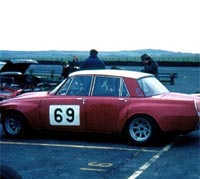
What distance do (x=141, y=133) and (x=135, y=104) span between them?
21.6 inches

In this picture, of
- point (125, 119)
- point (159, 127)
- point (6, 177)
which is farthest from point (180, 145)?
point (6, 177)

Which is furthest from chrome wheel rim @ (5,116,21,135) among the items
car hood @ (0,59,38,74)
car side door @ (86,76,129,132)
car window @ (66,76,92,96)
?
car hood @ (0,59,38,74)

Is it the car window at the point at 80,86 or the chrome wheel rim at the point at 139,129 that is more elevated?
the car window at the point at 80,86

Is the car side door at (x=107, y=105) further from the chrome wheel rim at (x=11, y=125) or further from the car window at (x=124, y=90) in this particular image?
the chrome wheel rim at (x=11, y=125)

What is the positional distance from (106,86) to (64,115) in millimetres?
991

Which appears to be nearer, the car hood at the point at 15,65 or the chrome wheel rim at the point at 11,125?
the chrome wheel rim at the point at 11,125

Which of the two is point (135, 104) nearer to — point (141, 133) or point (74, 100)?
point (141, 133)

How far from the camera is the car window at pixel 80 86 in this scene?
8.88 metres

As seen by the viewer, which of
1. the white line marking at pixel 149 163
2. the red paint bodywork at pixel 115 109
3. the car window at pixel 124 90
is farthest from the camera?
the car window at pixel 124 90

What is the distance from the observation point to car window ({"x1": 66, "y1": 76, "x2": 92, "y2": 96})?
29.1ft

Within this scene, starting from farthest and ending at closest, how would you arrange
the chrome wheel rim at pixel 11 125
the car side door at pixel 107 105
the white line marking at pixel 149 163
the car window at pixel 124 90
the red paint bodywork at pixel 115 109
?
the chrome wheel rim at pixel 11 125 → the car window at pixel 124 90 → the car side door at pixel 107 105 → the red paint bodywork at pixel 115 109 → the white line marking at pixel 149 163

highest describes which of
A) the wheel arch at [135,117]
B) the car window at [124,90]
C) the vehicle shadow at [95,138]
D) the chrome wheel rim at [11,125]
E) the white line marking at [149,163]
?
the car window at [124,90]

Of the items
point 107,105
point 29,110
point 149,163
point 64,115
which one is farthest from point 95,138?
point 149,163

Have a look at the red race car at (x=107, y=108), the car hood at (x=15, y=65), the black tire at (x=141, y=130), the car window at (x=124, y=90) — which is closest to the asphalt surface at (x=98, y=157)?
the black tire at (x=141, y=130)
